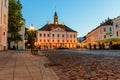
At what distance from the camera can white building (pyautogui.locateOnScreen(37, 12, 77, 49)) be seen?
111375 millimetres

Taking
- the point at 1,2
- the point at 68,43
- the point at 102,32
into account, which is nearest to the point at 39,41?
the point at 68,43

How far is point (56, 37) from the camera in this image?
370 ft

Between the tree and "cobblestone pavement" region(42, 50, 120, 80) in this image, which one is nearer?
"cobblestone pavement" region(42, 50, 120, 80)

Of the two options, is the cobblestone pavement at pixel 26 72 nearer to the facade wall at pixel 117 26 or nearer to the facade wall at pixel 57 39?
the facade wall at pixel 117 26

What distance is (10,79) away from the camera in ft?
17.9

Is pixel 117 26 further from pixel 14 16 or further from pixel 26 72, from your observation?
pixel 26 72

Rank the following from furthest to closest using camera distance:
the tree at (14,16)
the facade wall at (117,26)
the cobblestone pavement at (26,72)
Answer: the facade wall at (117,26), the tree at (14,16), the cobblestone pavement at (26,72)

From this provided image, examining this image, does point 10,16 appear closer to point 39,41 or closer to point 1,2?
point 1,2

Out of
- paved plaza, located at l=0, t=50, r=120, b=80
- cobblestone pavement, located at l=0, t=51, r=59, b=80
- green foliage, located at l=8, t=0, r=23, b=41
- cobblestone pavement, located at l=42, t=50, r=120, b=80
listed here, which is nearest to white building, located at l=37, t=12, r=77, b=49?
green foliage, located at l=8, t=0, r=23, b=41

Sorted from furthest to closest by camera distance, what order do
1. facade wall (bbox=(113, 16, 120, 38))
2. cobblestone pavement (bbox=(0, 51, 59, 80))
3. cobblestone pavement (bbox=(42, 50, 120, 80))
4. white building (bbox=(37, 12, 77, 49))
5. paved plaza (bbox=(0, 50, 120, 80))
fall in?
white building (bbox=(37, 12, 77, 49)), facade wall (bbox=(113, 16, 120, 38)), cobblestone pavement (bbox=(42, 50, 120, 80)), paved plaza (bbox=(0, 50, 120, 80)), cobblestone pavement (bbox=(0, 51, 59, 80))

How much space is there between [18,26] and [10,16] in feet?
8.48

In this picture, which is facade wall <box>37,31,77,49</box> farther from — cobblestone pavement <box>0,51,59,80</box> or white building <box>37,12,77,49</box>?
cobblestone pavement <box>0,51,59,80</box>

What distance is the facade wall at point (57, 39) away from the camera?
111375 mm

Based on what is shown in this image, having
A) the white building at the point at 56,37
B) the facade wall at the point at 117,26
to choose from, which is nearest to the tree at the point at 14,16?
the facade wall at the point at 117,26
